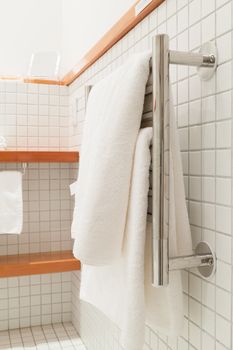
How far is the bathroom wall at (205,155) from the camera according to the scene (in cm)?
62

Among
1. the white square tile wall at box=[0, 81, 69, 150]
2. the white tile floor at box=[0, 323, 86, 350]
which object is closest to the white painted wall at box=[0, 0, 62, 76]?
the white square tile wall at box=[0, 81, 69, 150]

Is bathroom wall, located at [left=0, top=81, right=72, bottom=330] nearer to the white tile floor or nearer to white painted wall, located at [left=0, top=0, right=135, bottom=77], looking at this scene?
the white tile floor

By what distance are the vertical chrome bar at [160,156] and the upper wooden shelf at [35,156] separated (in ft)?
2.98

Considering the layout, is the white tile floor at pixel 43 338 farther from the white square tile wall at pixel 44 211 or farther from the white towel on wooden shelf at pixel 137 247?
the white towel on wooden shelf at pixel 137 247

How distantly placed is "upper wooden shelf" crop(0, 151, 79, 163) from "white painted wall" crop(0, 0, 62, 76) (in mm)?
→ 533

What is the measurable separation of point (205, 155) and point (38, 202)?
1.13 m

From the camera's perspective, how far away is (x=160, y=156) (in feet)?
1.92

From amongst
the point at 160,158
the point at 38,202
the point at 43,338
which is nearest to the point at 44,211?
the point at 38,202

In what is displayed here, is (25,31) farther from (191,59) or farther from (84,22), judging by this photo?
(191,59)

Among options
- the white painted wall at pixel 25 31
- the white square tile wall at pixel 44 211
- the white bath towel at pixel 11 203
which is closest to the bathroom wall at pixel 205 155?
the white bath towel at pixel 11 203

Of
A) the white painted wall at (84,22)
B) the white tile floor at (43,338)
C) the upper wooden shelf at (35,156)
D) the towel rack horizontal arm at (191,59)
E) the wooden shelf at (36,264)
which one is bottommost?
the white tile floor at (43,338)

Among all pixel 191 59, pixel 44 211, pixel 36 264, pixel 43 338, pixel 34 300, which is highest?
pixel 191 59

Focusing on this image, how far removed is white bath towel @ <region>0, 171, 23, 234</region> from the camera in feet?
4.67

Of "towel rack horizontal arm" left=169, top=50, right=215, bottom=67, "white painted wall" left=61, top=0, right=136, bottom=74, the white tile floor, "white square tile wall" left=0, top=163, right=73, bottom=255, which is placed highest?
"white painted wall" left=61, top=0, right=136, bottom=74
